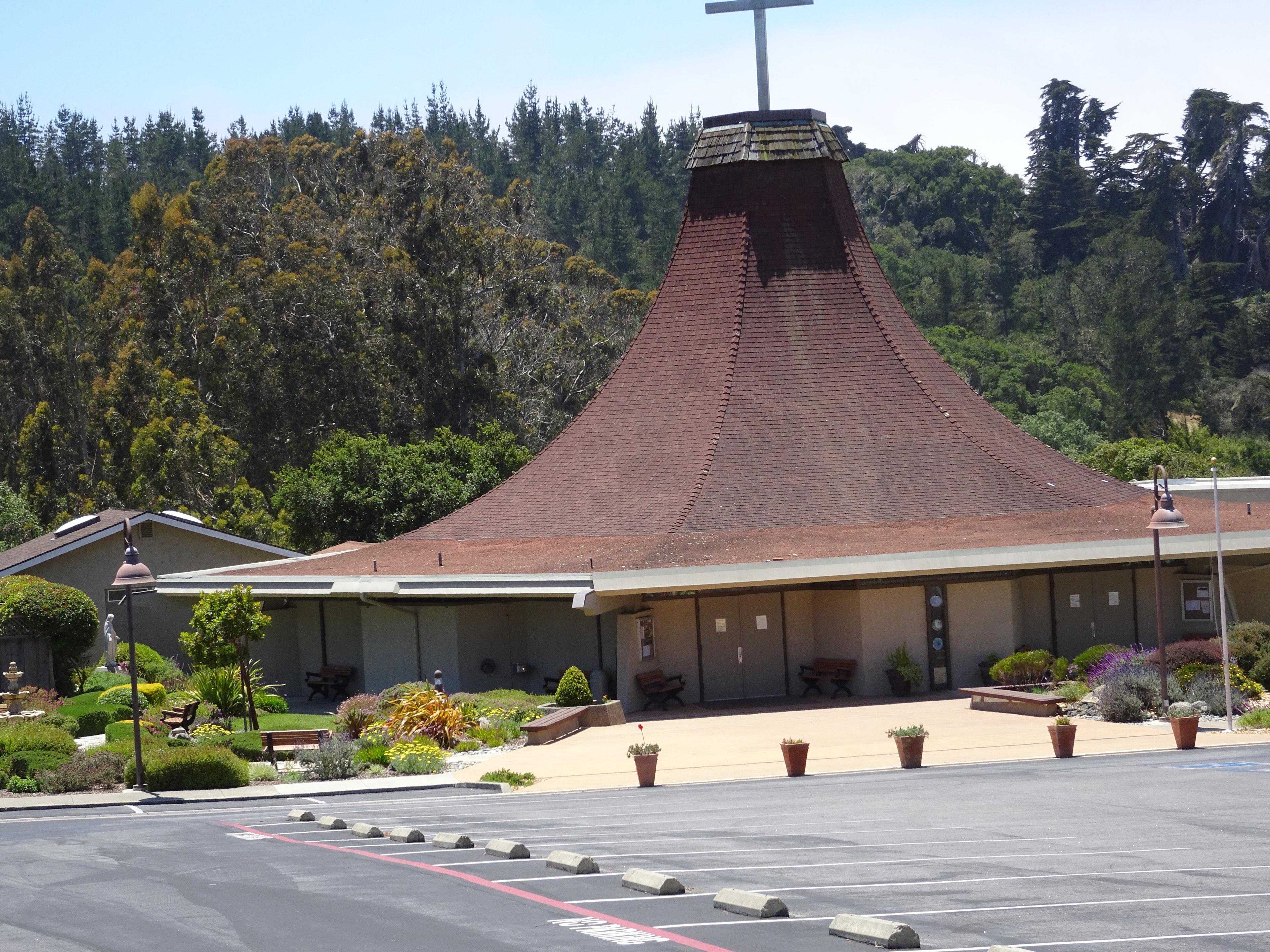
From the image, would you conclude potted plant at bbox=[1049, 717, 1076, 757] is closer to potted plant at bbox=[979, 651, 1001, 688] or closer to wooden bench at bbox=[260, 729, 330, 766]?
potted plant at bbox=[979, 651, 1001, 688]

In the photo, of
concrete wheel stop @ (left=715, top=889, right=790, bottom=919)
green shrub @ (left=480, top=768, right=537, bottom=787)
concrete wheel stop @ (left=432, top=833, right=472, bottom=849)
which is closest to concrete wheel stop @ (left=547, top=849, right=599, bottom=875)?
concrete wheel stop @ (left=432, top=833, right=472, bottom=849)

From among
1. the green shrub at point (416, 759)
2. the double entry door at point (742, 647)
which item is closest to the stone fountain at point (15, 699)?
the green shrub at point (416, 759)

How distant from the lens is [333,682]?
3067 cm

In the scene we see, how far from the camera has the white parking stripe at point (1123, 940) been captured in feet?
27.2

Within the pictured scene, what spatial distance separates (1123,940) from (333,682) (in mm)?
23982

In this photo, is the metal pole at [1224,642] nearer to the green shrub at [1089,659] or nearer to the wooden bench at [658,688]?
the green shrub at [1089,659]

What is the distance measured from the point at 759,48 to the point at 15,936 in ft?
97.7

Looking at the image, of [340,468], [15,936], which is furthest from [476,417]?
[15,936]

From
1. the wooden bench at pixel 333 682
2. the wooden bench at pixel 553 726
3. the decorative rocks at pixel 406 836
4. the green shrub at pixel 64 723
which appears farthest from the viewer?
the wooden bench at pixel 333 682

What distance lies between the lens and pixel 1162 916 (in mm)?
8969

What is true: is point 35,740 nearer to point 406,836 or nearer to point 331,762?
point 331,762

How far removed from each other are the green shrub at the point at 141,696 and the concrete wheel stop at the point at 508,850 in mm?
15789

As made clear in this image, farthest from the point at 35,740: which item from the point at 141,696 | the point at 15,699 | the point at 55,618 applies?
the point at 55,618

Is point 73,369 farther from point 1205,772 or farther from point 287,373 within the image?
point 1205,772
